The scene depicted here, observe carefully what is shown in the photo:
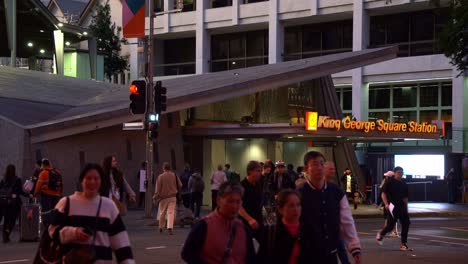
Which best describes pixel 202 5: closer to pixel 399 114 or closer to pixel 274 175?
pixel 399 114

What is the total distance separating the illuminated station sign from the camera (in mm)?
28453

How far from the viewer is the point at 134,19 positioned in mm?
25047

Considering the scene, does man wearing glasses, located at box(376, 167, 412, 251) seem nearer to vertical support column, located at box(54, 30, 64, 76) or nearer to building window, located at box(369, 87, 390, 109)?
vertical support column, located at box(54, 30, 64, 76)

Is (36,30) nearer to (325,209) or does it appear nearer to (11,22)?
(11,22)

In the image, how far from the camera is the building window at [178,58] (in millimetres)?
61188

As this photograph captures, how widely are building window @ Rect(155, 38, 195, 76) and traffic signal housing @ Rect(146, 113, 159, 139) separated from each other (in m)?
37.2

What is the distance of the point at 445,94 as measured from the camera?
1929 inches

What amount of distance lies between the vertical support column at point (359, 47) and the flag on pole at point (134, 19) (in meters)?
26.8

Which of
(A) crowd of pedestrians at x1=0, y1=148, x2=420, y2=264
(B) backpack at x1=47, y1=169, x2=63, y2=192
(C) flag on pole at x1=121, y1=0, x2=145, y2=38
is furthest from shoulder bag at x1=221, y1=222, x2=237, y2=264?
(C) flag on pole at x1=121, y1=0, x2=145, y2=38

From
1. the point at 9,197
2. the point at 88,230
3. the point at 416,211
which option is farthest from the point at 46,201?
the point at 416,211

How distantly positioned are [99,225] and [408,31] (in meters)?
46.8

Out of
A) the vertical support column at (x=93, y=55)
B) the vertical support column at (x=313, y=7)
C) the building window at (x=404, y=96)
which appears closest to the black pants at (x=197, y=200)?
the vertical support column at (x=93, y=55)

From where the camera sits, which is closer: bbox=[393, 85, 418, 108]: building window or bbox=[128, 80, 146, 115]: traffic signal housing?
bbox=[128, 80, 146, 115]: traffic signal housing

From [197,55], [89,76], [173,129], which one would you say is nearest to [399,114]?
[197,55]
